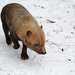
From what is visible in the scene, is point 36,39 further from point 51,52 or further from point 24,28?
point 51,52

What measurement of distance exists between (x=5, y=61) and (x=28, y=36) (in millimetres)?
1054

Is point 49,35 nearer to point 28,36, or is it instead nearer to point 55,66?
point 55,66

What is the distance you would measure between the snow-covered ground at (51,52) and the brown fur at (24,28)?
1.21 ft

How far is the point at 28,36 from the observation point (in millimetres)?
4492

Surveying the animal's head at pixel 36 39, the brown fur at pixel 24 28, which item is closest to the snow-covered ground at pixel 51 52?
the brown fur at pixel 24 28

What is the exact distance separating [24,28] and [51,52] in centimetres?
164

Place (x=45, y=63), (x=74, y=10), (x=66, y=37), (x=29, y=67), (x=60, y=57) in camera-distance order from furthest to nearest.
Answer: (x=74, y=10), (x=66, y=37), (x=60, y=57), (x=45, y=63), (x=29, y=67)

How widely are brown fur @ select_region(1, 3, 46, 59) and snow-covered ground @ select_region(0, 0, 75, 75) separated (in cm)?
37

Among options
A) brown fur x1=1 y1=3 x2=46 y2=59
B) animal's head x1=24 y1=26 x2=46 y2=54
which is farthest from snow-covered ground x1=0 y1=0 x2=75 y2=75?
animal's head x1=24 y1=26 x2=46 y2=54

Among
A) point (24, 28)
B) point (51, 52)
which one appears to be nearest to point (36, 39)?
point (24, 28)

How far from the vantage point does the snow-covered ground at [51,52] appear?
15.7 feet

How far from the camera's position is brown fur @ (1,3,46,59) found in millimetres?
4477

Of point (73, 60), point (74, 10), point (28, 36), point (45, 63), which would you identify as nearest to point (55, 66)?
point (45, 63)

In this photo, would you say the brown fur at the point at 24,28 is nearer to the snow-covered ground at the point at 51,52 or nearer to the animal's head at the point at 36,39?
the animal's head at the point at 36,39
